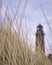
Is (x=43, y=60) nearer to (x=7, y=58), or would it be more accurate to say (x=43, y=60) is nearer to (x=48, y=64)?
(x=48, y=64)

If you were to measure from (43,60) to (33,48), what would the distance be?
0.15 metres

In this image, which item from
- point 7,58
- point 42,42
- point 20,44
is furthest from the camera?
point 42,42

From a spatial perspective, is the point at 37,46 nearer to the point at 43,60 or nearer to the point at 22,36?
the point at 43,60

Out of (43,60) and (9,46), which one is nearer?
(9,46)

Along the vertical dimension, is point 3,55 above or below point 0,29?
below

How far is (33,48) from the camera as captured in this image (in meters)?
2.63

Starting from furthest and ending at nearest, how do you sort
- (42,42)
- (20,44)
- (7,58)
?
(42,42), (20,44), (7,58)

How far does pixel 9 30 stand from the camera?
245 centimetres

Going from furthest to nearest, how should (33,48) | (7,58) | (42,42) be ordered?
(42,42), (33,48), (7,58)

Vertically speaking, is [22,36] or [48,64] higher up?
[22,36]

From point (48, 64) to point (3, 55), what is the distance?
1.73 feet

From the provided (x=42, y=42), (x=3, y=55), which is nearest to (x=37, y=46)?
(x=42, y=42)

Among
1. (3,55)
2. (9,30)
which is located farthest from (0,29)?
(3,55)

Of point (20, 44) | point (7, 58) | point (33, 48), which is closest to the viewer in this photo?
point (7, 58)
